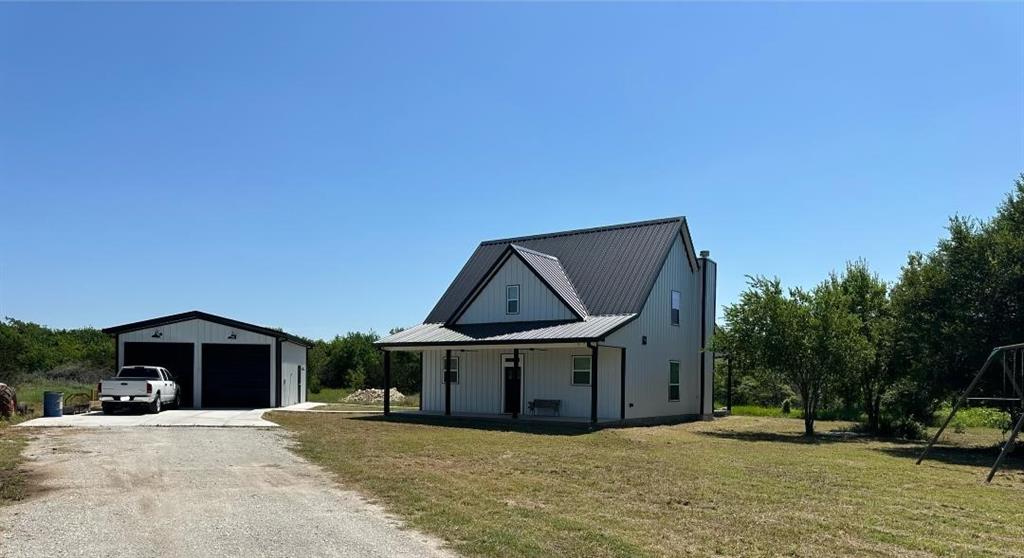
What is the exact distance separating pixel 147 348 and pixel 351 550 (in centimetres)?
2684

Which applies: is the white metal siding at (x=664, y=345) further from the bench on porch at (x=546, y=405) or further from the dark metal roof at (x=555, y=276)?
the bench on porch at (x=546, y=405)

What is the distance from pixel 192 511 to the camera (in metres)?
9.45

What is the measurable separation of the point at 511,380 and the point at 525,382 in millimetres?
658

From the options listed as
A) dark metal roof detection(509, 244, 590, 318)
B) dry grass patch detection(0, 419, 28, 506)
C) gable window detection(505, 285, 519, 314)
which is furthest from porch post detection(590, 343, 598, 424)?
dry grass patch detection(0, 419, 28, 506)

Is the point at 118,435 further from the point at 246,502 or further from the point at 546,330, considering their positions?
the point at 546,330

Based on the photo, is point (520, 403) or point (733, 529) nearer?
point (733, 529)

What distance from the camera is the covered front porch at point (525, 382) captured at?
25438 mm

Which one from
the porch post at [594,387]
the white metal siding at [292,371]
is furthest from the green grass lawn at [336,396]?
the porch post at [594,387]

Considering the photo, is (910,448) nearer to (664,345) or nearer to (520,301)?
(664,345)

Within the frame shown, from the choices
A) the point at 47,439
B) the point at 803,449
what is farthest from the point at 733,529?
the point at 47,439

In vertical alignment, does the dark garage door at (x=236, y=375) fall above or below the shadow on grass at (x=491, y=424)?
above

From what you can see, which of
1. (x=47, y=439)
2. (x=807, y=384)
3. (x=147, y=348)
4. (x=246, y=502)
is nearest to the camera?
(x=246, y=502)

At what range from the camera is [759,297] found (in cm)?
2436

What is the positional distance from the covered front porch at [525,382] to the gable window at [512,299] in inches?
57.3
